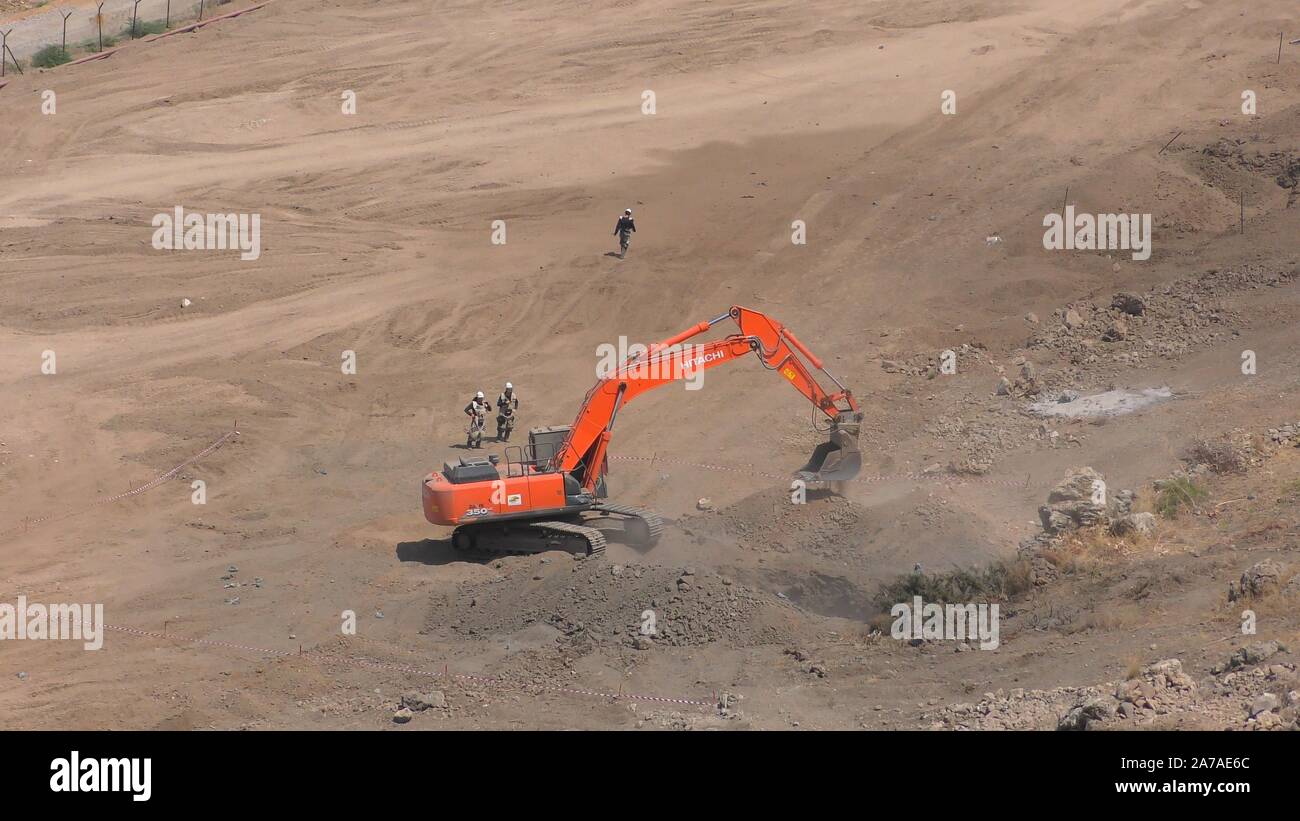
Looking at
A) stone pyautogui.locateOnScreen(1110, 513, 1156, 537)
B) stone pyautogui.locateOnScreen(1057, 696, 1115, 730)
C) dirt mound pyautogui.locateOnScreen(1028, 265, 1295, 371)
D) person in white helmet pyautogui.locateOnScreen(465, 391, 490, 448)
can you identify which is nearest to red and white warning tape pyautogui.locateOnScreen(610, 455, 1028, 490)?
person in white helmet pyautogui.locateOnScreen(465, 391, 490, 448)

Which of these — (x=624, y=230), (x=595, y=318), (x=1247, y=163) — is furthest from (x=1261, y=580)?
(x=624, y=230)

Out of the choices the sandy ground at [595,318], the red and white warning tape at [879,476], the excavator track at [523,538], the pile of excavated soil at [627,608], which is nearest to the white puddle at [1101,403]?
the sandy ground at [595,318]

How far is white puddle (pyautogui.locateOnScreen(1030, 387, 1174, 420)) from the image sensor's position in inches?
966

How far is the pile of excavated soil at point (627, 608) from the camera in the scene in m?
17.4

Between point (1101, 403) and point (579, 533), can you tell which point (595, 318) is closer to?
point (579, 533)

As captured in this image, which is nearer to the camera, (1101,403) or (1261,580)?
(1261,580)

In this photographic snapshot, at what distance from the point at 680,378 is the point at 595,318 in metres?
10.4

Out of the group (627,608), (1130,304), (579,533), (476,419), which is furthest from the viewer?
(1130,304)

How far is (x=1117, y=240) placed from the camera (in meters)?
30.7

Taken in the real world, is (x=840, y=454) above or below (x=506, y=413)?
below

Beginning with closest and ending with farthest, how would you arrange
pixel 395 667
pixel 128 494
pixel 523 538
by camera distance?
pixel 395 667 < pixel 523 538 < pixel 128 494

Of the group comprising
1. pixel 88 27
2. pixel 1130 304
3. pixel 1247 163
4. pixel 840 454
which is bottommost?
pixel 840 454

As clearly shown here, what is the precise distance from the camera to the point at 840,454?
72.5ft

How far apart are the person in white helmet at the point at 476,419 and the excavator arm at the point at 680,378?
506cm
